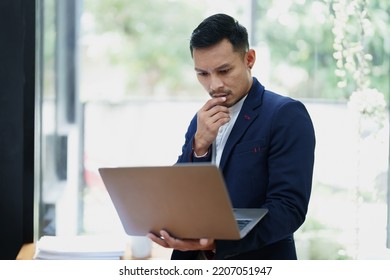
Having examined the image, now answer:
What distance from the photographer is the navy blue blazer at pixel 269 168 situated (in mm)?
1496

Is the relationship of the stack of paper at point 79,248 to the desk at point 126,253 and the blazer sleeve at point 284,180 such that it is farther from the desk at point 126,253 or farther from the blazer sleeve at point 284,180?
the blazer sleeve at point 284,180

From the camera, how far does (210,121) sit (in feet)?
5.25

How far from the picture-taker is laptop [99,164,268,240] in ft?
4.33

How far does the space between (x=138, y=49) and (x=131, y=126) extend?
12.5 inches

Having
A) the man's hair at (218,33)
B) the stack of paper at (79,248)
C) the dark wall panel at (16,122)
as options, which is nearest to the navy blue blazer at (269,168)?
the man's hair at (218,33)

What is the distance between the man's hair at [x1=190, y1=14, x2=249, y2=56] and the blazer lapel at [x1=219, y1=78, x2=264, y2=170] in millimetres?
132

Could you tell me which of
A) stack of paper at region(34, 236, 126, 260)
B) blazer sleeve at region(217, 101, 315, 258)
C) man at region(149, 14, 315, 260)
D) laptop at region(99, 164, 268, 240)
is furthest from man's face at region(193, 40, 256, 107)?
stack of paper at region(34, 236, 126, 260)

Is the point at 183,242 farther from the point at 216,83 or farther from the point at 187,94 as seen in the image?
the point at 187,94

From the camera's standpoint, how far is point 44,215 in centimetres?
245

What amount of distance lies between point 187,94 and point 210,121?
1011 millimetres

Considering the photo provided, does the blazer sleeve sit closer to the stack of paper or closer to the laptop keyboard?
the laptop keyboard

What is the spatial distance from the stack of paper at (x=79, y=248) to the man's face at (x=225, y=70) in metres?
0.77

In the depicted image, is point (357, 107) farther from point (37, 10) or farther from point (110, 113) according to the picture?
point (37, 10)
